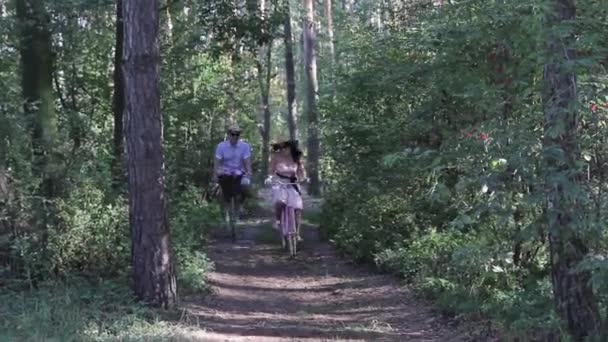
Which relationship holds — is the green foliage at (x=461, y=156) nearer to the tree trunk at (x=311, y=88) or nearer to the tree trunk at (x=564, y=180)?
the tree trunk at (x=564, y=180)

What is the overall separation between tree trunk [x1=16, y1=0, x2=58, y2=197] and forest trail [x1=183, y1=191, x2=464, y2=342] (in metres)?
3.18

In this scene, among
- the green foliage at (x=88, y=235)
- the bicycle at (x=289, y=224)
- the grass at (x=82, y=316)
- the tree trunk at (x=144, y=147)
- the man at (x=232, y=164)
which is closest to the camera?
the grass at (x=82, y=316)

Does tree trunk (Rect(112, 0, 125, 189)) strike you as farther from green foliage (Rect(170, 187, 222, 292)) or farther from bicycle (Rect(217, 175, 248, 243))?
bicycle (Rect(217, 175, 248, 243))

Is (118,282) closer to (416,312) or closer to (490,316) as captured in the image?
(416,312)

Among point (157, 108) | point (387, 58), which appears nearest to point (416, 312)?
point (157, 108)

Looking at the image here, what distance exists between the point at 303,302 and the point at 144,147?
309cm

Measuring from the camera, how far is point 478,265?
7.57 m

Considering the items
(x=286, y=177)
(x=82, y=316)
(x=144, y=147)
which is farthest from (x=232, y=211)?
(x=82, y=316)

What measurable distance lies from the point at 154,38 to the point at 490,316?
438 cm

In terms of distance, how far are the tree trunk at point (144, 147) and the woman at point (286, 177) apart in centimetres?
467

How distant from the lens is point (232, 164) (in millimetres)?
13539

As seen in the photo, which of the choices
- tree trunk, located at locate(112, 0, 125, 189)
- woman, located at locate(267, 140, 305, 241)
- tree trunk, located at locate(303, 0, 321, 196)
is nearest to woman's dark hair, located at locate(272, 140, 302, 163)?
woman, located at locate(267, 140, 305, 241)

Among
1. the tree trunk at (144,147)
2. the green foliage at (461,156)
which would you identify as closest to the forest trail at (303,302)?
the green foliage at (461,156)

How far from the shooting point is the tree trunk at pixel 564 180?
221 inches
